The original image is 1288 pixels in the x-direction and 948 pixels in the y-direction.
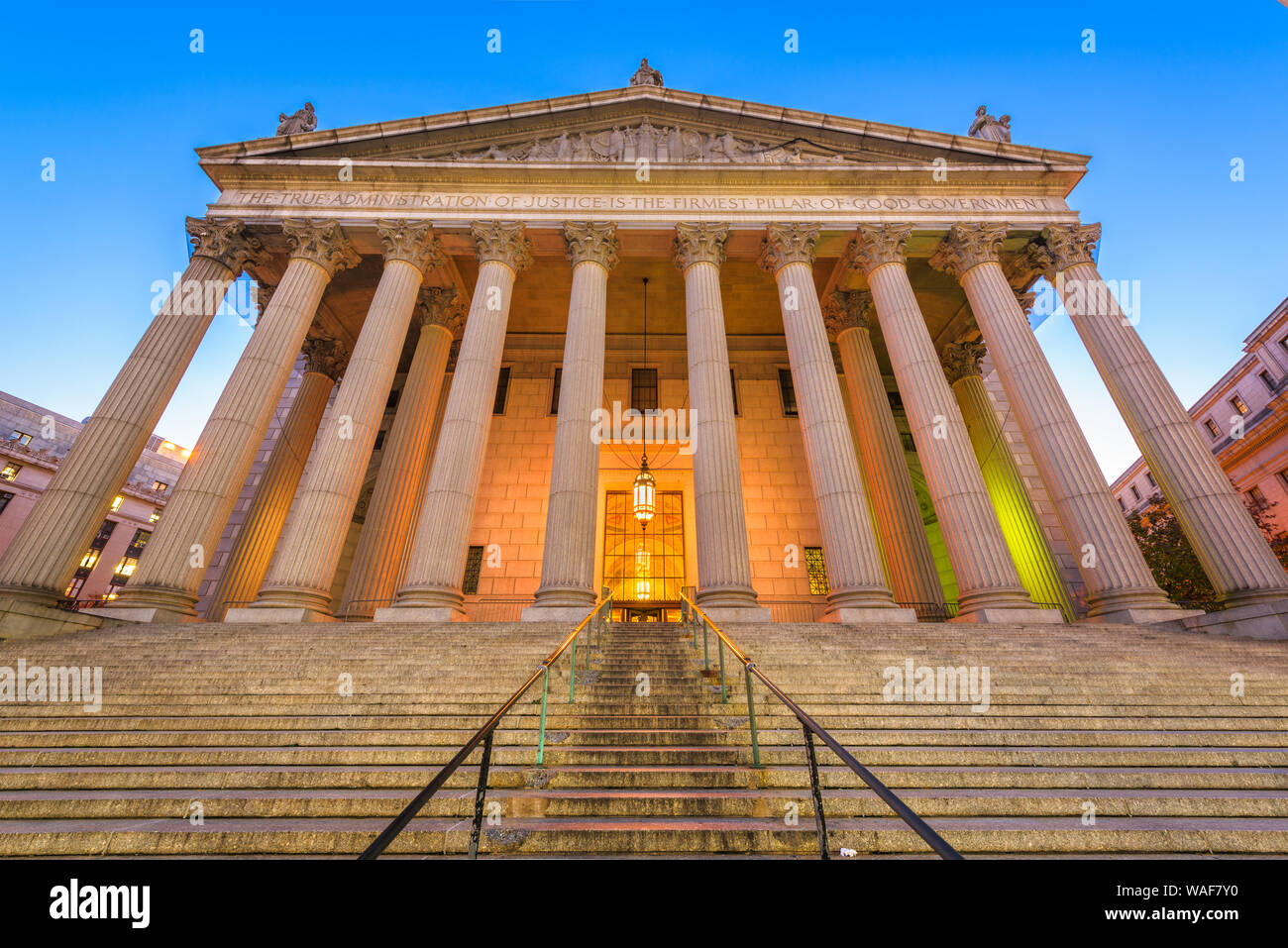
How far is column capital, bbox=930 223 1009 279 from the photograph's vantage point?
1644cm

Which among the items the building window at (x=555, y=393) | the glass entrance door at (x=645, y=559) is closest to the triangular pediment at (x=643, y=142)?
the building window at (x=555, y=393)

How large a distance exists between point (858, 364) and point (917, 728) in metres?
14.5

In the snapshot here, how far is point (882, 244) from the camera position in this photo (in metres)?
16.4

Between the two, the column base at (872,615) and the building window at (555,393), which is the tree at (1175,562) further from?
the building window at (555,393)

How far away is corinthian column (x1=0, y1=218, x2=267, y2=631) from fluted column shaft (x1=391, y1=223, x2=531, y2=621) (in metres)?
6.58

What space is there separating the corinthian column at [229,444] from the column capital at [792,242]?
12907 millimetres

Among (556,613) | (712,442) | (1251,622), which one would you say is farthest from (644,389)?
(1251,622)

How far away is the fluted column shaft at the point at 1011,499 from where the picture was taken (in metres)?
16.8

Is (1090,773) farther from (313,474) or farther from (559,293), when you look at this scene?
(559,293)

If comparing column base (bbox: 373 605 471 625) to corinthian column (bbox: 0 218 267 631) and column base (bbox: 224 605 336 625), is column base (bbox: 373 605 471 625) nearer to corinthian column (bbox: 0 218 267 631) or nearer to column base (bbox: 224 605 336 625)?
column base (bbox: 224 605 336 625)

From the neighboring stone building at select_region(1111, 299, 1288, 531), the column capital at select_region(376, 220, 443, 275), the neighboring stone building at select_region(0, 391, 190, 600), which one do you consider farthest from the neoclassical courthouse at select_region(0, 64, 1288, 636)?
the neighboring stone building at select_region(0, 391, 190, 600)

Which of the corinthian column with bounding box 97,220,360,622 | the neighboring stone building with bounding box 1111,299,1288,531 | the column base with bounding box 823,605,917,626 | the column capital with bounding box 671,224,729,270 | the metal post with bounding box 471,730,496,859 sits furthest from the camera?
the neighboring stone building with bounding box 1111,299,1288,531

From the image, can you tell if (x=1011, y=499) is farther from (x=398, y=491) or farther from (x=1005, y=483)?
(x=398, y=491)

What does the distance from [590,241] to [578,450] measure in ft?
22.6
